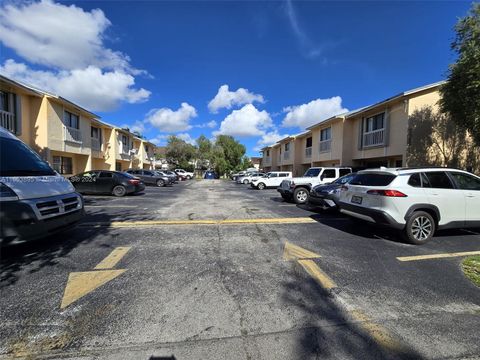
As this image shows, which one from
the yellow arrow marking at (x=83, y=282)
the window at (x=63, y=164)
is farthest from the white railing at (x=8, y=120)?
the yellow arrow marking at (x=83, y=282)

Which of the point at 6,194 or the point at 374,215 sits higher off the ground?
the point at 6,194

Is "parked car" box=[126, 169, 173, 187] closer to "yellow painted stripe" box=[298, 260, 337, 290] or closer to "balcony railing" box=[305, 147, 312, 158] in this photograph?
"balcony railing" box=[305, 147, 312, 158]

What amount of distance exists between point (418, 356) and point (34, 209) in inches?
200

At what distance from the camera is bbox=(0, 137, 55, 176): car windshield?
13.9ft

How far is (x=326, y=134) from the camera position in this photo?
2164cm

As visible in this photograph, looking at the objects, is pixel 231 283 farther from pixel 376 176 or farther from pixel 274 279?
pixel 376 176

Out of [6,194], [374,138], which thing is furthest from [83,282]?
[374,138]

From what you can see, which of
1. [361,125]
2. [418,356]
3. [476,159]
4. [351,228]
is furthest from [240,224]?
[476,159]

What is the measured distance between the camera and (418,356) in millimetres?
2164

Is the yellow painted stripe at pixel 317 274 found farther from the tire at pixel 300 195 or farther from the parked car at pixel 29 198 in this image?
the tire at pixel 300 195

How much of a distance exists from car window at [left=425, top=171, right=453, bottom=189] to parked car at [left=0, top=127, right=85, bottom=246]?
7.51 m

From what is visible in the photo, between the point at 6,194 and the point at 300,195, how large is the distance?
10.1 metres

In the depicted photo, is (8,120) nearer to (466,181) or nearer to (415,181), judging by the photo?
(415,181)

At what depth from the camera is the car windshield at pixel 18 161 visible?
13.9 ft
